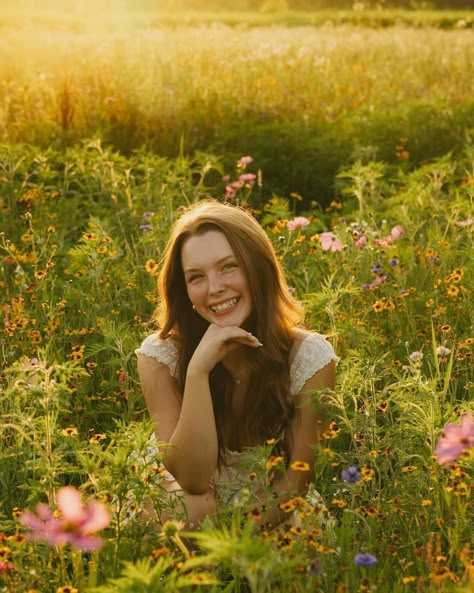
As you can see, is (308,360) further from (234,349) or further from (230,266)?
(230,266)

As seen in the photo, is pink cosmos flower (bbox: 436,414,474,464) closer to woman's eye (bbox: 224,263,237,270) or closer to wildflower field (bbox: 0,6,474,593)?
wildflower field (bbox: 0,6,474,593)

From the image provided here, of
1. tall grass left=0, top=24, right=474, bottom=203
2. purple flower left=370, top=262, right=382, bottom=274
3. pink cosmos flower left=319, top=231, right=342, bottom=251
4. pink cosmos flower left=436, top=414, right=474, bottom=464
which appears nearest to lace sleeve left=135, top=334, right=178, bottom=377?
purple flower left=370, top=262, right=382, bottom=274

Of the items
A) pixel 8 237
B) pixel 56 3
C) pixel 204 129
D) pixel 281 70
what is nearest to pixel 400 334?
pixel 8 237

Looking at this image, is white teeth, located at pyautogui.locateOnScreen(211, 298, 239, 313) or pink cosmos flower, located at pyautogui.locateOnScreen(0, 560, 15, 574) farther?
white teeth, located at pyautogui.locateOnScreen(211, 298, 239, 313)

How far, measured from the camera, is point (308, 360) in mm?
2770

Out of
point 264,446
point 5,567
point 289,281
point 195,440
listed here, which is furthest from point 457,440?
point 289,281

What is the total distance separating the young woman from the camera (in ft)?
8.83

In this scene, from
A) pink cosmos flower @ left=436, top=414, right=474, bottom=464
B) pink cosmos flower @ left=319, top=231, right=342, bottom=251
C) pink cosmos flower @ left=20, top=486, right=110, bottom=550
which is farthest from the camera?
pink cosmos flower @ left=319, top=231, right=342, bottom=251

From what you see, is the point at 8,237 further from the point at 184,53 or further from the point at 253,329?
the point at 184,53

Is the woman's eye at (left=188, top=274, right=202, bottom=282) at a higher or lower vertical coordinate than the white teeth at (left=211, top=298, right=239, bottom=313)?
higher

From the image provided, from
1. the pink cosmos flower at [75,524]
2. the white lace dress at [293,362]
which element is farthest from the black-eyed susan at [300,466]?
the white lace dress at [293,362]

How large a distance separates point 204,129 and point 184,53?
7.04 ft

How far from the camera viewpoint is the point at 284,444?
2748 millimetres

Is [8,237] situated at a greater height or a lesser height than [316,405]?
lesser
